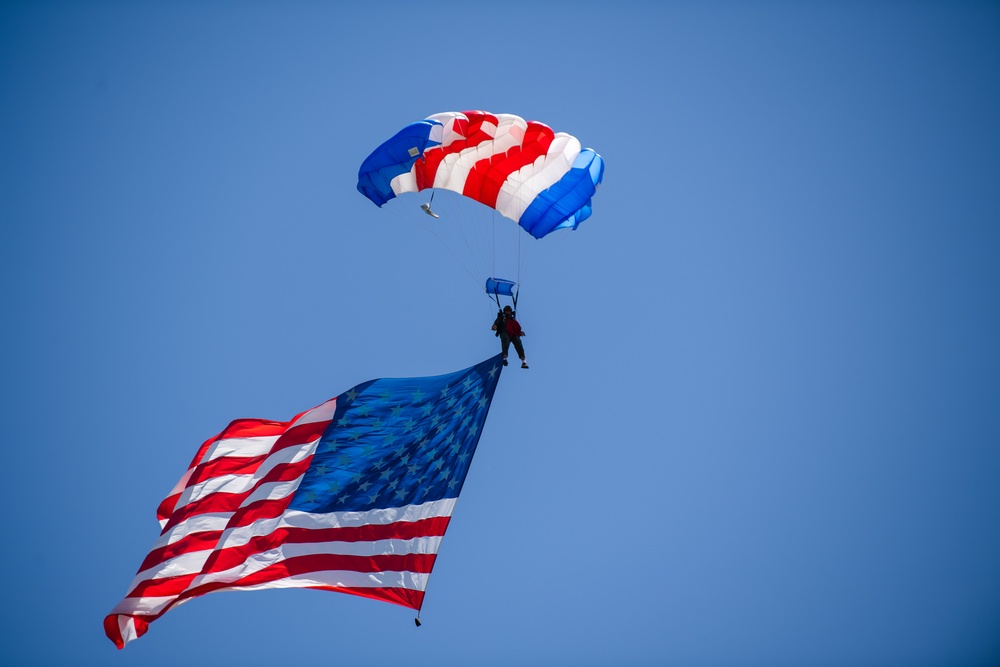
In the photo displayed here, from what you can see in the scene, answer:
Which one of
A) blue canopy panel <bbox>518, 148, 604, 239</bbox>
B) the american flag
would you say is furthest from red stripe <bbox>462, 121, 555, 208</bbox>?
the american flag

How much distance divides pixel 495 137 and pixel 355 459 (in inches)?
227

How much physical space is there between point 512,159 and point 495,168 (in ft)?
1.06

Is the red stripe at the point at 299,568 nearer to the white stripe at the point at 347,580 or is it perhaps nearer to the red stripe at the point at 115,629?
the white stripe at the point at 347,580

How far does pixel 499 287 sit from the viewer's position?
54.2 ft

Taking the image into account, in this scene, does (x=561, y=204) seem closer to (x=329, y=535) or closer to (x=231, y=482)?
(x=329, y=535)

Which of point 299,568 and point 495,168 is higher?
point 495,168

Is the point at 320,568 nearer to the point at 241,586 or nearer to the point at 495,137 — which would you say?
the point at 241,586

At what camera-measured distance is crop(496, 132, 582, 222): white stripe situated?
1666 cm

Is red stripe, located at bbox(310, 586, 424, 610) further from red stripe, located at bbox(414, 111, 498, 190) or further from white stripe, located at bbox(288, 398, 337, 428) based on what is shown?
red stripe, located at bbox(414, 111, 498, 190)

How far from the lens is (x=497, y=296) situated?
16656 mm

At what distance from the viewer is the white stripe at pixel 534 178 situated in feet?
54.6

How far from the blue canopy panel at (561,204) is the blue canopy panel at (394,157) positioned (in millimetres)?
1949

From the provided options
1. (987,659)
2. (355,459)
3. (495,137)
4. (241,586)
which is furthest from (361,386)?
(987,659)

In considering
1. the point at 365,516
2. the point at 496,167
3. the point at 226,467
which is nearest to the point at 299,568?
the point at 365,516
